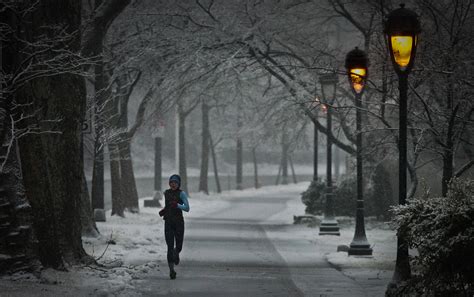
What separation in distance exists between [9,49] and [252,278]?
222 inches

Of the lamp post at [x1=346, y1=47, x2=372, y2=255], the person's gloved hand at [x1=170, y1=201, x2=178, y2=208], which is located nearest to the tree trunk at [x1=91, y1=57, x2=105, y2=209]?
the lamp post at [x1=346, y1=47, x2=372, y2=255]

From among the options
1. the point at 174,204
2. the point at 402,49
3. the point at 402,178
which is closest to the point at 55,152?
the point at 174,204

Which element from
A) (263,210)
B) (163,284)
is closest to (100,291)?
(163,284)

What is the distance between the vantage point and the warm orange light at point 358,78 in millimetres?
17036

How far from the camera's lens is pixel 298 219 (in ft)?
98.3

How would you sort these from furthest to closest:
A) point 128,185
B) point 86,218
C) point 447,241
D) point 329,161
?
point 128,185 < point 329,161 < point 86,218 < point 447,241

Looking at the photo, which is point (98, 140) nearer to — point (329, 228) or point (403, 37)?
point (329, 228)

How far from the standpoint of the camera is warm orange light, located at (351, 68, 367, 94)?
671 inches

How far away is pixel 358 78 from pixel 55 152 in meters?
6.52

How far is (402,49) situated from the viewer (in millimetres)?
12477

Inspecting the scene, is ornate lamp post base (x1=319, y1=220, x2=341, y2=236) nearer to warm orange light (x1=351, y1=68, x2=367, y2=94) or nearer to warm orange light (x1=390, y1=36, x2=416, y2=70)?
warm orange light (x1=351, y1=68, x2=367, y2=94)

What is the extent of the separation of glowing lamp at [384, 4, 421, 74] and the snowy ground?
3.88 metres

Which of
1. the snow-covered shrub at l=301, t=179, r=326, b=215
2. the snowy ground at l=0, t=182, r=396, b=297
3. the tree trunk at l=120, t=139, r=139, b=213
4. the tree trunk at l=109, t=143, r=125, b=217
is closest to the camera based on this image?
the snowy ground at l=0, t=182, r=396, b=297

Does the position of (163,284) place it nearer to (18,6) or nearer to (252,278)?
(252,278)
